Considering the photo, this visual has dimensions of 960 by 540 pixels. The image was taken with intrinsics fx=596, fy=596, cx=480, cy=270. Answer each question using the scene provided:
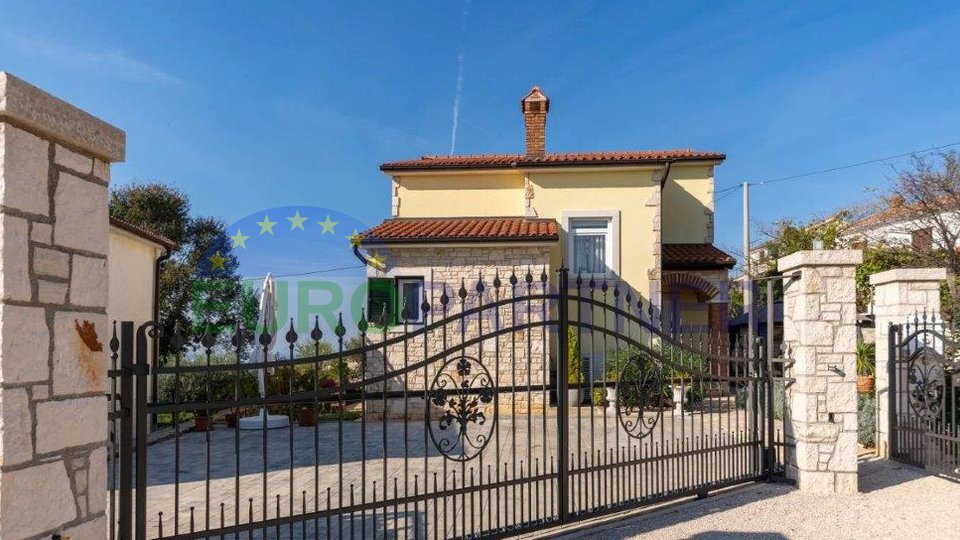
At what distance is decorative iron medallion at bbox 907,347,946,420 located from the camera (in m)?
6.23

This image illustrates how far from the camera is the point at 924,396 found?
6289 mm

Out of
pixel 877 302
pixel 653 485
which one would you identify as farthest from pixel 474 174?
pixel 653 485

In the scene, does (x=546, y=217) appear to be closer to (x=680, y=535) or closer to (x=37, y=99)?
(x=680, y=535)

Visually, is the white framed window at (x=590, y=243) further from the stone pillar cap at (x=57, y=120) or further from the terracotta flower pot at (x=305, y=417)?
the stone pillar cap at (x=57, y=120)

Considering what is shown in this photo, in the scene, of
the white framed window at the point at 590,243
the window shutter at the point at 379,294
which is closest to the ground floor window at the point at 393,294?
the window shutter at the point at 379,294

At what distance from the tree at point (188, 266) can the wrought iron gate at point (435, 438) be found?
7772 millimetres

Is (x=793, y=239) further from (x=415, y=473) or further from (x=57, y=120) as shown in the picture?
(x=57, y=120)

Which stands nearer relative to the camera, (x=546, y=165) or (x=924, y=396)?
(x=924, y=396)

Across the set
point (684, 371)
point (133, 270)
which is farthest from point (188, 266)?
point (684, 371)

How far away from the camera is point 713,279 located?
1515 cm

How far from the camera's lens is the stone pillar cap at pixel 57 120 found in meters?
2.19

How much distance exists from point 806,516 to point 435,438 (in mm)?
4072

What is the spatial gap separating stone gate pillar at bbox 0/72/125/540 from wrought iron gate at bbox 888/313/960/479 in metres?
7.14

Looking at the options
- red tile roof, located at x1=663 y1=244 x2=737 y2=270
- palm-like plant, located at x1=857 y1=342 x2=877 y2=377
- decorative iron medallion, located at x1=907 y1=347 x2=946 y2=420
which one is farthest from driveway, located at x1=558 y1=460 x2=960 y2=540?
red tile roof, located at x1=663 y1=244 x2=737 y2=270
